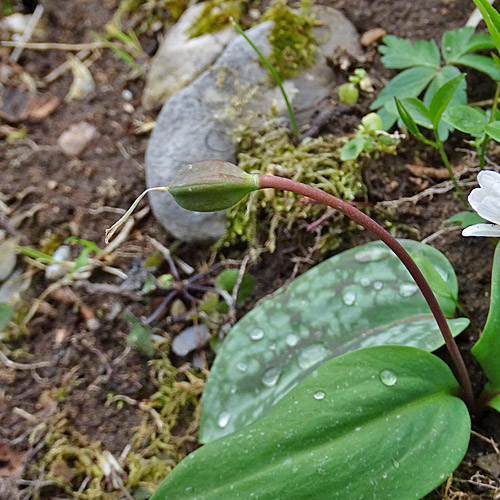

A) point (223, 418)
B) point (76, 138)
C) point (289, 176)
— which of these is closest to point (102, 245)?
point (76, 138)

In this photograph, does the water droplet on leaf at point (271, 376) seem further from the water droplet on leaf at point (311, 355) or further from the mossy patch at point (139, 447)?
the mossy patch at point (139, 447)

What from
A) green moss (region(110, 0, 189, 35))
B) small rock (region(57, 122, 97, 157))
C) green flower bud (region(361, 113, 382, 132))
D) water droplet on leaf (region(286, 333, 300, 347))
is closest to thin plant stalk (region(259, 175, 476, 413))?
water droplet on leaf (region(286, 333, 300, 347))

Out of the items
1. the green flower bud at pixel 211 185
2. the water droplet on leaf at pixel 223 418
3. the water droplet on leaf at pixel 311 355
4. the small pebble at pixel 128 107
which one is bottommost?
the water droplet on leaf at pixel 223 418

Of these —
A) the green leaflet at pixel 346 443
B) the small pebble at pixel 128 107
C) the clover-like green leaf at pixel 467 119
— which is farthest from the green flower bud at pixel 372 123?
the small pebble at pixel 128 107

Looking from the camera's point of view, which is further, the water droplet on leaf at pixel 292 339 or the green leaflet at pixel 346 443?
the water droplet on leaf at pixel 292 339

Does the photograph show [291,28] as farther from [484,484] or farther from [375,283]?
[484,484]

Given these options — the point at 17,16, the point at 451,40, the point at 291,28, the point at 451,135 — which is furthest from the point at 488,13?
the point at 17,16

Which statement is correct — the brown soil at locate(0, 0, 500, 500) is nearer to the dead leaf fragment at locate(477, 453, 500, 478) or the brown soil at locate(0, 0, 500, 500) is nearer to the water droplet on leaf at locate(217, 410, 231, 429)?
the dead leaf fragment at locate(477, 453, 500, 478)

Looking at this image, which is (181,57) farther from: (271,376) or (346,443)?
(346,443)
